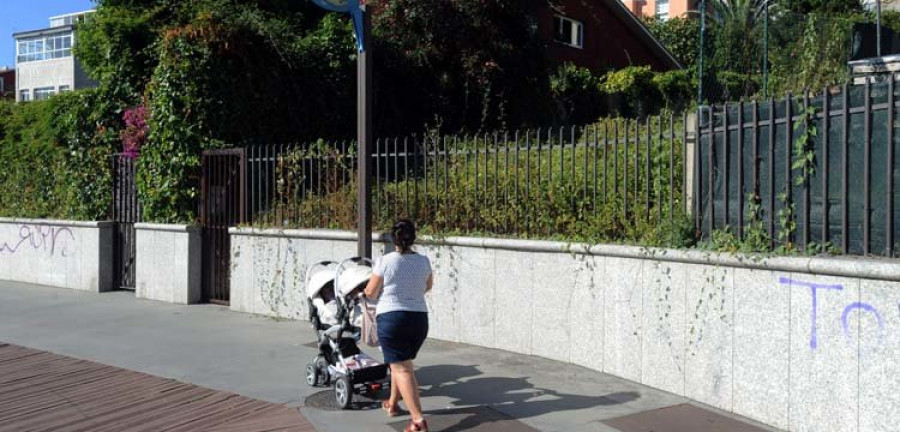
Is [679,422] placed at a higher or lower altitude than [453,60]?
lower

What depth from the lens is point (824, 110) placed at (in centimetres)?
625

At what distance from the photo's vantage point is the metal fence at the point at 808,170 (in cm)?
591

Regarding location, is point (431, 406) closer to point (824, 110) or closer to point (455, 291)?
point (455, 291)

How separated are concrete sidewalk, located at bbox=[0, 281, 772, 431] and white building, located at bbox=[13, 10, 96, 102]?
4316 centimetres

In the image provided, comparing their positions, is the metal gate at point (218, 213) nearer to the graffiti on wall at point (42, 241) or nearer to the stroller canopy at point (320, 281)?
the graffiti on wall at point (42, 241)

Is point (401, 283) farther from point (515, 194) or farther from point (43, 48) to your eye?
point (43, 48)

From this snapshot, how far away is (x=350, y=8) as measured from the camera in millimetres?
9125

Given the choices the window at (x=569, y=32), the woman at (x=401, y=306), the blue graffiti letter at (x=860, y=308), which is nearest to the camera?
the blue graffiti letter at (x=860, y=308)

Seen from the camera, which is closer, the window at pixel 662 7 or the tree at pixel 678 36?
the tree at pixel 678 36

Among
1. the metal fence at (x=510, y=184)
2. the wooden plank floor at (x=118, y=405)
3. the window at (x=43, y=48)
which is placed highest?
the window at (x=43, y=48)

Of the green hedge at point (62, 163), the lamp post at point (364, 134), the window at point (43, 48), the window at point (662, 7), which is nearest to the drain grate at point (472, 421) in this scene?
the lamp post at point (364, 134)

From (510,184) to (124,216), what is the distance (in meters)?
8.22

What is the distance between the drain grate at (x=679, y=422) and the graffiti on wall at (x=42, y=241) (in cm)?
1187

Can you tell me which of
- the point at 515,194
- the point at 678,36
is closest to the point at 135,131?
the point at 515,194
